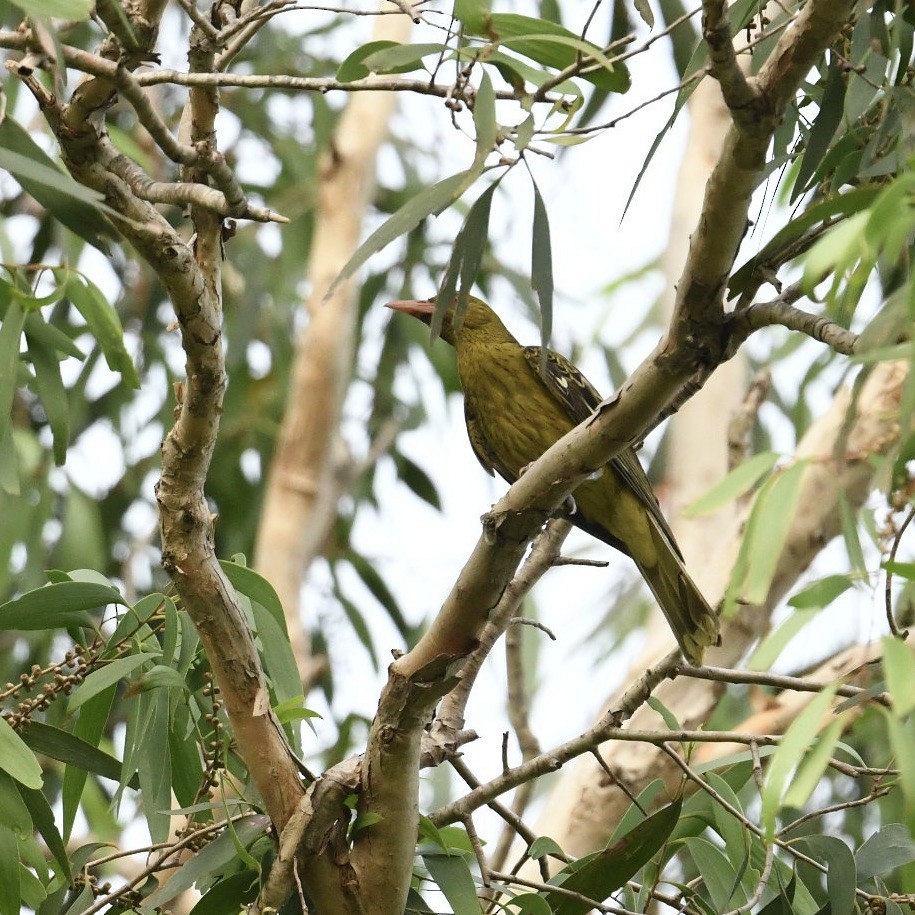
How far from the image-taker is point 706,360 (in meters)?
1.78

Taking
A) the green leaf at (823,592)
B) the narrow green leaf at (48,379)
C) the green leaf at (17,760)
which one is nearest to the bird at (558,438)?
the narrow green leaf at (48,379)

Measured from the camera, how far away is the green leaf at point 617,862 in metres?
2.20

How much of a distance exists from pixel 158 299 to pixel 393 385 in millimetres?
1243

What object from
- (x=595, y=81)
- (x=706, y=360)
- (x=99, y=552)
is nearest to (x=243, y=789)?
(x=706, y=360)

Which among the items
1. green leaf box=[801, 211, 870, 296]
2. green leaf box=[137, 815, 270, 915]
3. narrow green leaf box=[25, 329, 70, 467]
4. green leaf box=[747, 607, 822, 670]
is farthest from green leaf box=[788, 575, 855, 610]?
narrow green leaf box=[25, 329, 70, 467]

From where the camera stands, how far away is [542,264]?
5.97 ft

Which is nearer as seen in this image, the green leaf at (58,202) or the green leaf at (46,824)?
the green leaf at (58,202)

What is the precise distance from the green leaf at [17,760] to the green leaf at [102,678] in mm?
103

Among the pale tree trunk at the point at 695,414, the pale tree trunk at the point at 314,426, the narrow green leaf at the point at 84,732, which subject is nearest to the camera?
the narrow green leaf at the point at 84,732

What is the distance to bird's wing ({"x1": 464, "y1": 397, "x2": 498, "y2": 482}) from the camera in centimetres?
377

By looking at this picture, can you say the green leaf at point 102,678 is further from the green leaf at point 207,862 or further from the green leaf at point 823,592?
the green leaf at point 823,592

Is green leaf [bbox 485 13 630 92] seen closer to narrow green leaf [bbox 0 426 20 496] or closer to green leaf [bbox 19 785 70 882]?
narrow green leaf [bbox 0 426 20 496]

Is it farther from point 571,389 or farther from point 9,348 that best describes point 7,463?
point 571,389

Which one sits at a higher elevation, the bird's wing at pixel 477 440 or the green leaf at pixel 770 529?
the bird's wing at pixel 477 440
